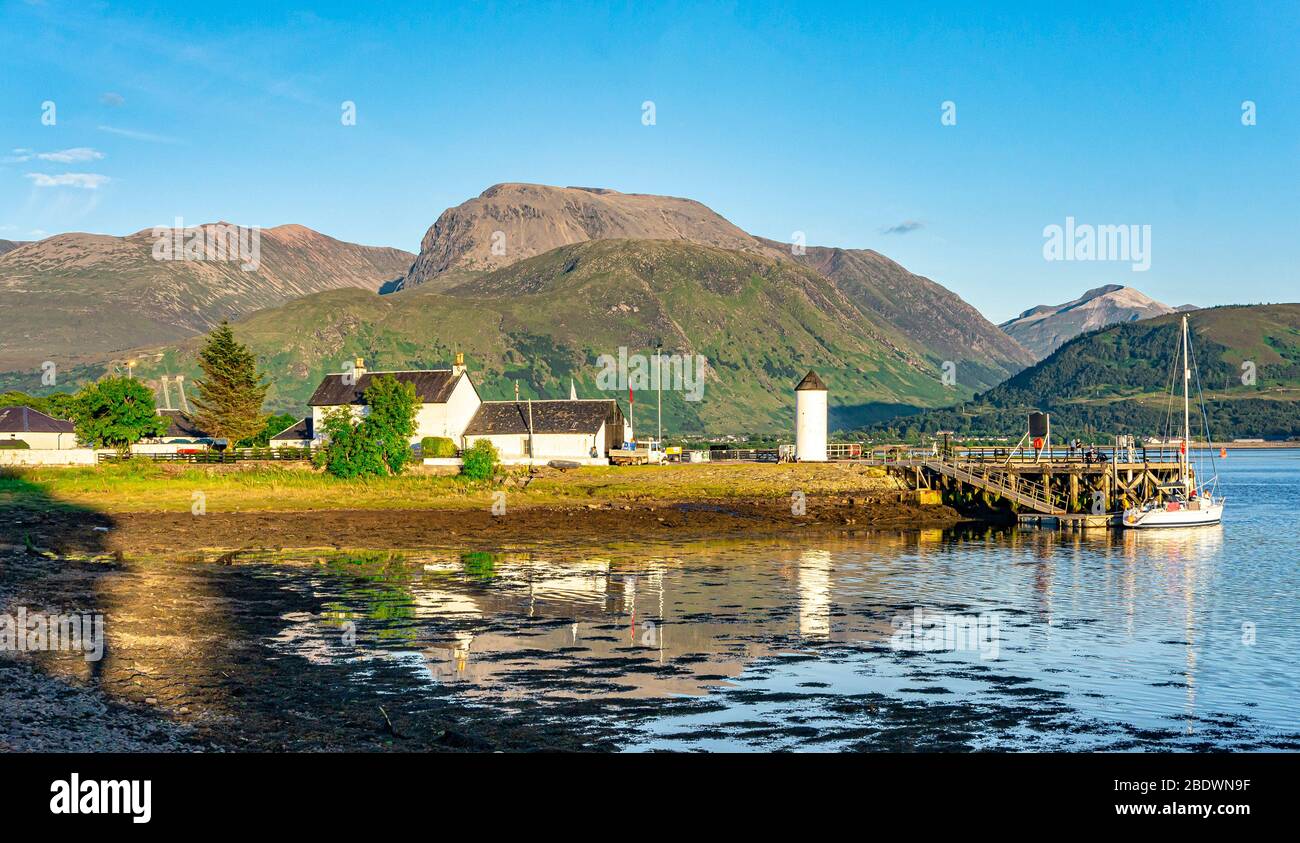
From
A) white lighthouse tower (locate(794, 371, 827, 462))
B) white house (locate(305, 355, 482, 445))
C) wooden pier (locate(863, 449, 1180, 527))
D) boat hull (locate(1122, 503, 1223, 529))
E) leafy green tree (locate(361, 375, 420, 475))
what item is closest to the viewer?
boat hull (locate(1122, 503, 1223, 529))

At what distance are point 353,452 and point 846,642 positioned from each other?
210ft

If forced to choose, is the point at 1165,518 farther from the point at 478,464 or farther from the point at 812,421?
the point at 478,464

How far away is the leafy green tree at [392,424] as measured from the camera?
92375 mm

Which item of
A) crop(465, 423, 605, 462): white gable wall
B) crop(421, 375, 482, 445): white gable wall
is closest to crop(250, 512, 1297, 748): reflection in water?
crop(465, 423, 605, 462): white gable wall

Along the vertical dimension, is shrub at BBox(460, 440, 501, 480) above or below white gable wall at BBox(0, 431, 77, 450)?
below

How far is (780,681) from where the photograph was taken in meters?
29.9

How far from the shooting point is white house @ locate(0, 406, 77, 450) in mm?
108688

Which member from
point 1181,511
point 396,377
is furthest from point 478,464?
point 1181,511

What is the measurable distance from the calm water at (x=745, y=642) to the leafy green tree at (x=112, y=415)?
5563 cm

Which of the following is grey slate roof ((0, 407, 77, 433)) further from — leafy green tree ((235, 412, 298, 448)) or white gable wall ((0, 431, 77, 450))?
leafy green tree ((235, 412, 298, 448))

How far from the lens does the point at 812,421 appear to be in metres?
97.8

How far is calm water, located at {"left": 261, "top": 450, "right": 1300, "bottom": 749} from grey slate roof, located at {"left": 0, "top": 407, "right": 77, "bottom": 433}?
232ft
